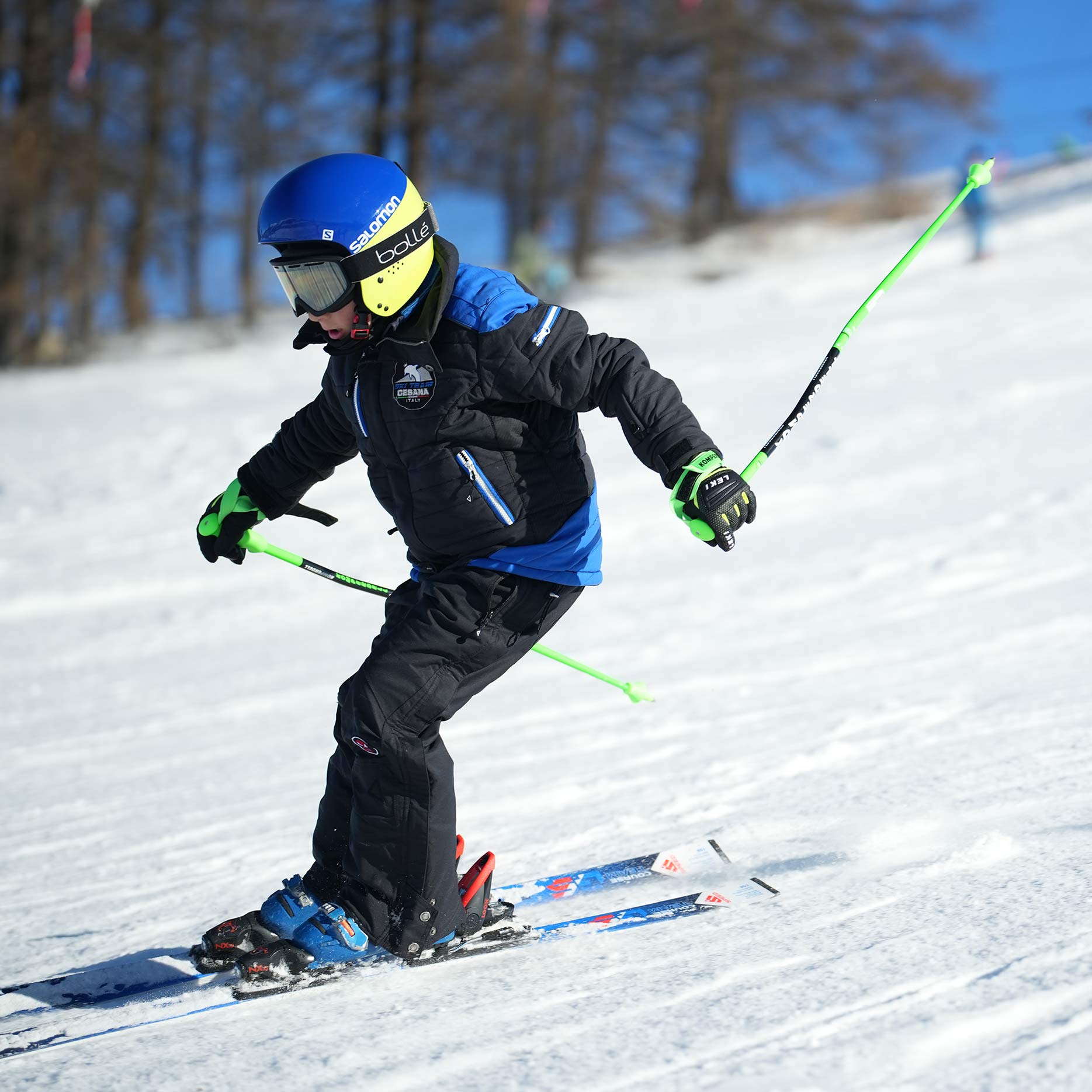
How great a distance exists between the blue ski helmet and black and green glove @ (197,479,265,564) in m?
0.87

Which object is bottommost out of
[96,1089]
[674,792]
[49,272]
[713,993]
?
[49,272]

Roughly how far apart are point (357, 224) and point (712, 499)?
1.03 m

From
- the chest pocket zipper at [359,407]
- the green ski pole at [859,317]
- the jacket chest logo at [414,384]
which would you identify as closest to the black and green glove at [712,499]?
the green ski pole at [859,317]

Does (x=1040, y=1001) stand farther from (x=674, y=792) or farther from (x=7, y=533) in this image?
(x=7, y=533)

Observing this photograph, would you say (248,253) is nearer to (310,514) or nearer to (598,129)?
(598,129)

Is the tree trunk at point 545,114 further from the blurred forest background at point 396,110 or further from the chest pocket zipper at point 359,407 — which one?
the chest pocket zipper at point 359,407

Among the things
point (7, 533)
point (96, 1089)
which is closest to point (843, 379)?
point (7, 533)

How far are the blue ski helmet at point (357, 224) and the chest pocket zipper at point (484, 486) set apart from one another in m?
0.39

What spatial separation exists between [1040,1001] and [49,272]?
2334 cm

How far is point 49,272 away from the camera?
22.3 meters

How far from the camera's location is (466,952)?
2.91 meters

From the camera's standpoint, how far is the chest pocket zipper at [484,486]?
2.81 meters

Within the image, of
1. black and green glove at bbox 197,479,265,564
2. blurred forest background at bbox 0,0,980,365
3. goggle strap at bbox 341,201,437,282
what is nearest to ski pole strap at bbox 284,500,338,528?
black and green glove at bbox 197,479,265,564

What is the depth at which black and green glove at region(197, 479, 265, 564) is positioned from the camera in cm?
347
